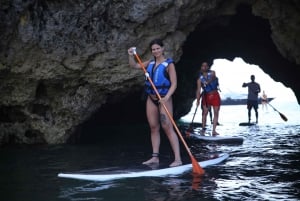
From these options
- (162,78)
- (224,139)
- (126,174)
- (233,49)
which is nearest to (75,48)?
(162,78)

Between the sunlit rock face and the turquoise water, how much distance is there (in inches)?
36.0

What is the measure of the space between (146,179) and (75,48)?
4.48 metres

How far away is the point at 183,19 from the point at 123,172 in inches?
217

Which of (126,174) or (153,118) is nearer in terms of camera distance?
(126,174)

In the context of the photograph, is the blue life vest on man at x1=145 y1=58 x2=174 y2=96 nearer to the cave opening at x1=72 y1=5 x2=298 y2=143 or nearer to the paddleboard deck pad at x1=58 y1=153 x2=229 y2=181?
the paddleboard deck pad at x1=58 y1=153 x2=229 y2=181

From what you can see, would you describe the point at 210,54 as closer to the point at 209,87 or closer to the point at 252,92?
the point at 252,92

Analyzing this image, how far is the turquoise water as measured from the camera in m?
5.27

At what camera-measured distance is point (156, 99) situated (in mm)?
7074

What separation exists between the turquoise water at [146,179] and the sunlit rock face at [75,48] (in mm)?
915

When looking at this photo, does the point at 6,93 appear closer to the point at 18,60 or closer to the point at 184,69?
the point at 18,60

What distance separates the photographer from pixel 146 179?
→ 6.18m

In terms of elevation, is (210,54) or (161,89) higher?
(210,54)

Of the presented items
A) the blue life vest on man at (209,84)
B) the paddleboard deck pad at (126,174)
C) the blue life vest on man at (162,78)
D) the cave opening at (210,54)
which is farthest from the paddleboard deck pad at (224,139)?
the cave opening at (210,54)

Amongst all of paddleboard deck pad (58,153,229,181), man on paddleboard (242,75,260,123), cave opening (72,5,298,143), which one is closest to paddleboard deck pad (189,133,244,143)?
paddleboard deck pad (58,153,229,181)
